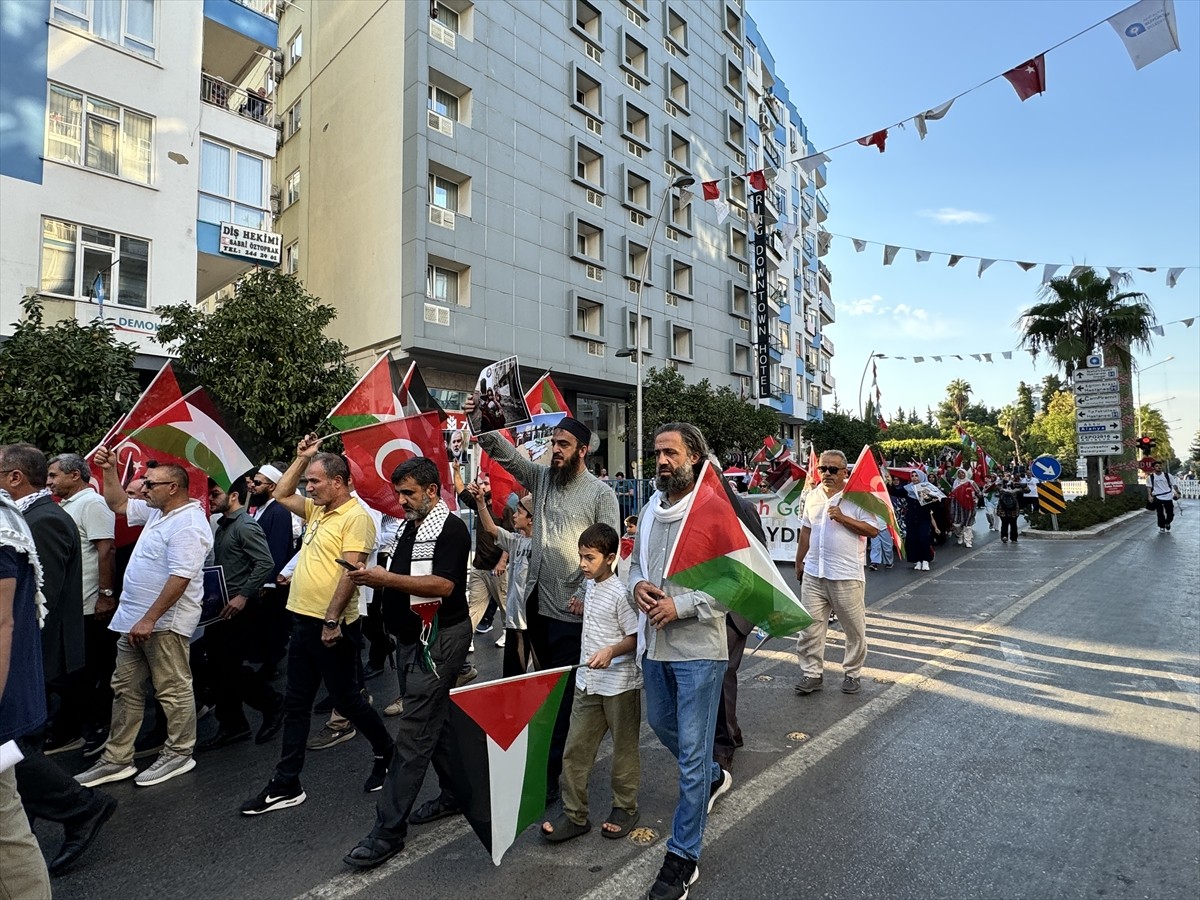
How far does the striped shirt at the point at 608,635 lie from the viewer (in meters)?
3.41

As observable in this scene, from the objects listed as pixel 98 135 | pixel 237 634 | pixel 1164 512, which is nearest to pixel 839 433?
pixel 1164 512

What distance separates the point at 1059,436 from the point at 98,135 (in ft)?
261

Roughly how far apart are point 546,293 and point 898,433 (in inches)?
2459

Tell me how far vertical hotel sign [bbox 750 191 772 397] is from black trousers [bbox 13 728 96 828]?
110ft

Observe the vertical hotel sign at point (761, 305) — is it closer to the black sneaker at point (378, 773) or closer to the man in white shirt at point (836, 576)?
the man in white shirt at point (836, 576)

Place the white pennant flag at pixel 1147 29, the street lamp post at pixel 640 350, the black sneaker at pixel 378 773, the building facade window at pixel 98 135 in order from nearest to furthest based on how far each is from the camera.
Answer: the black sneaker at pixel 378 773
the white pennant flag at pixel 1147 29
the building facade window at pixel 98 135
the street lamp post at pixel 640 350

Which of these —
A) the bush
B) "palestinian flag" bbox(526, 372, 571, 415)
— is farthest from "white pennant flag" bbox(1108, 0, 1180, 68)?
the bush

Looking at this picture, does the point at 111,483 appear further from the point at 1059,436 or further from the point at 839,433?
the point at 1059,436

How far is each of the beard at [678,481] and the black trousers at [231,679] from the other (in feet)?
10.9

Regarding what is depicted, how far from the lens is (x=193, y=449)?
16.4 feet

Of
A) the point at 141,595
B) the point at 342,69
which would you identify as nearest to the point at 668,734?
the point at 141,595

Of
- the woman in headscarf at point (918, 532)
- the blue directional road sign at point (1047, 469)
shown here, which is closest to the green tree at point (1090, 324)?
the blue directional road sign at point (1047, 469)

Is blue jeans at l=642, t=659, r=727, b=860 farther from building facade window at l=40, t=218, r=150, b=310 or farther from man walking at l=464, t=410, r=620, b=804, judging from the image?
building facade window at l=40, t=218, r=150, b=310

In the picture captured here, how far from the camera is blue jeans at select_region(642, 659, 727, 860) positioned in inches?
117
